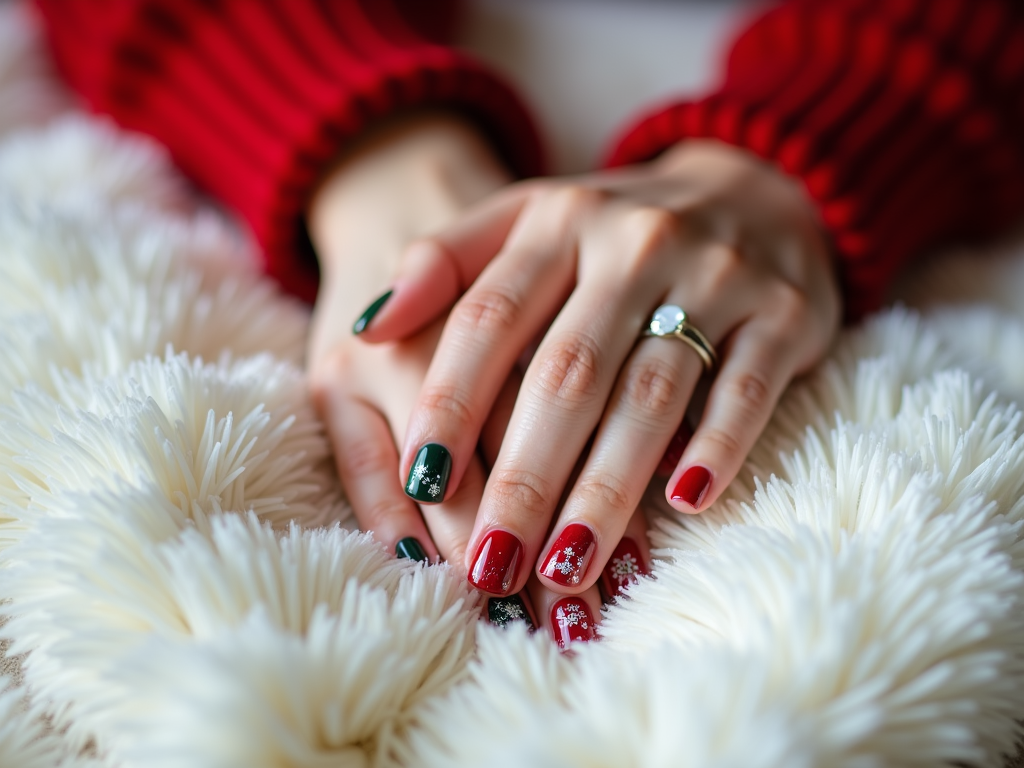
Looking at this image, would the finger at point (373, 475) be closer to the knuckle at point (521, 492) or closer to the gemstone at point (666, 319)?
the knuckle at point (521, 492)

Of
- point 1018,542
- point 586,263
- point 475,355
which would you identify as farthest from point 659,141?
point 1018,542

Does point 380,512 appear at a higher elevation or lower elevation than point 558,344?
lower

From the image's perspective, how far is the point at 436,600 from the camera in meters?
0.42

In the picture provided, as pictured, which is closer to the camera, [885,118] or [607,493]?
[607,493]

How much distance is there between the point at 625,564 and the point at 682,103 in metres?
0.47

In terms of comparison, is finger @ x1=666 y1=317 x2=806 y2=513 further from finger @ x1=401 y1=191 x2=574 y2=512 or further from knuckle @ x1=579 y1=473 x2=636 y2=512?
finger @ x1=401 y1=191 x2=574 y2=512

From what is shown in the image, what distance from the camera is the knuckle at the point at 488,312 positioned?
554mm

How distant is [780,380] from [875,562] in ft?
0.64

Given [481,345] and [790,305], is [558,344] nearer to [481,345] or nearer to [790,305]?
[481,345]

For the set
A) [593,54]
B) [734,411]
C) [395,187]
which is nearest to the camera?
[734,411]

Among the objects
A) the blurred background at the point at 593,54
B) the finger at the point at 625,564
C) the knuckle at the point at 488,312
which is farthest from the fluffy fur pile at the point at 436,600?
the blurred background at the point at 593,54

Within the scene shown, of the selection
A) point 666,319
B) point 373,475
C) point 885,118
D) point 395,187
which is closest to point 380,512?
point 373,475

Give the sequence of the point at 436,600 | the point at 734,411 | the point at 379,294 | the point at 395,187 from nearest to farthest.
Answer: the point at 436,600 → the point at 734,411 → the point at 379,294 → the point at 395,187

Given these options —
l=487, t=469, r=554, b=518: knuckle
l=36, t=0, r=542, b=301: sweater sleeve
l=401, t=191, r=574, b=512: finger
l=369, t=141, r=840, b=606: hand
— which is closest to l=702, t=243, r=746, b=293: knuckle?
l=369, t=141, r=840, b=606: hand
